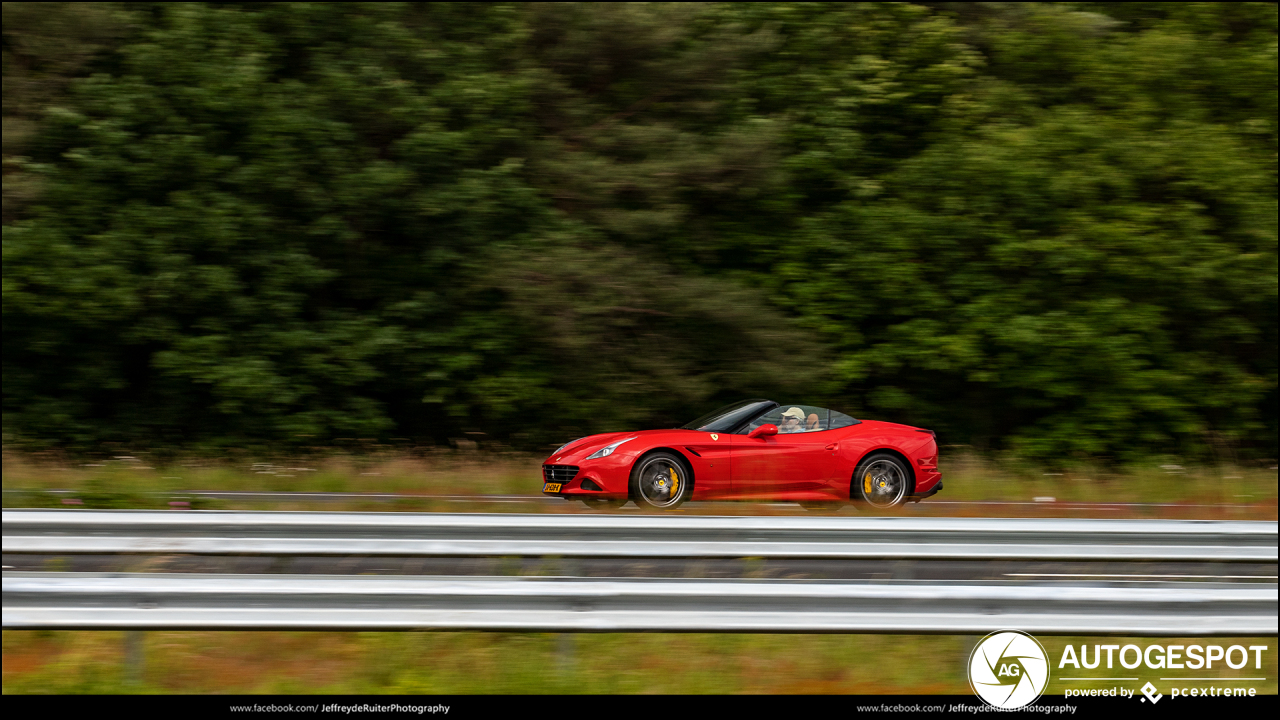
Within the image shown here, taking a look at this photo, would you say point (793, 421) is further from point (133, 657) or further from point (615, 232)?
point (133, 657)

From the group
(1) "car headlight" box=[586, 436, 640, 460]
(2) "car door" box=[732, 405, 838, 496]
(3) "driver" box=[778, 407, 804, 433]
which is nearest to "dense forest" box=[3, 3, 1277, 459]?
(3) "driver" box=[778, 407, 804, 433]

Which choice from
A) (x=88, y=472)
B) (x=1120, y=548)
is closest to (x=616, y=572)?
(x=1120, y=548)

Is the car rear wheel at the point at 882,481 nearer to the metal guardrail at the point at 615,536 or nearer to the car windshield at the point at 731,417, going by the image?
the car windshield at the point at 731,417

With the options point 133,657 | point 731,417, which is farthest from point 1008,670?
point 731,417

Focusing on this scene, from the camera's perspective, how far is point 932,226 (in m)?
14.0

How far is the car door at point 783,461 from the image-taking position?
8.80 metres

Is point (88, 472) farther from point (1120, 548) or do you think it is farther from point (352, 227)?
point (1120, 548)

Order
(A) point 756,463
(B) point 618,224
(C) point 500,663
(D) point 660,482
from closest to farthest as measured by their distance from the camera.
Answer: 1. (C) point 500,663
2. (D) point 660,482
3. (A) point 756,463
4. (B) point 618,224

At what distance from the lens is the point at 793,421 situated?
356 inches

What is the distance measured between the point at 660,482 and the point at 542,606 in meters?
4.26

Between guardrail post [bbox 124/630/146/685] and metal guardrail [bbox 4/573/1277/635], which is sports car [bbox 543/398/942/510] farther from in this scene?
guardrail post [bbox 124/630/146/685]

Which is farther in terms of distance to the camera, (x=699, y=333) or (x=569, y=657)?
(x=699, y=333)

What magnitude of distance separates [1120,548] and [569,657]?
2.49 metres

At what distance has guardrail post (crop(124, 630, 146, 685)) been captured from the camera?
449 cm
